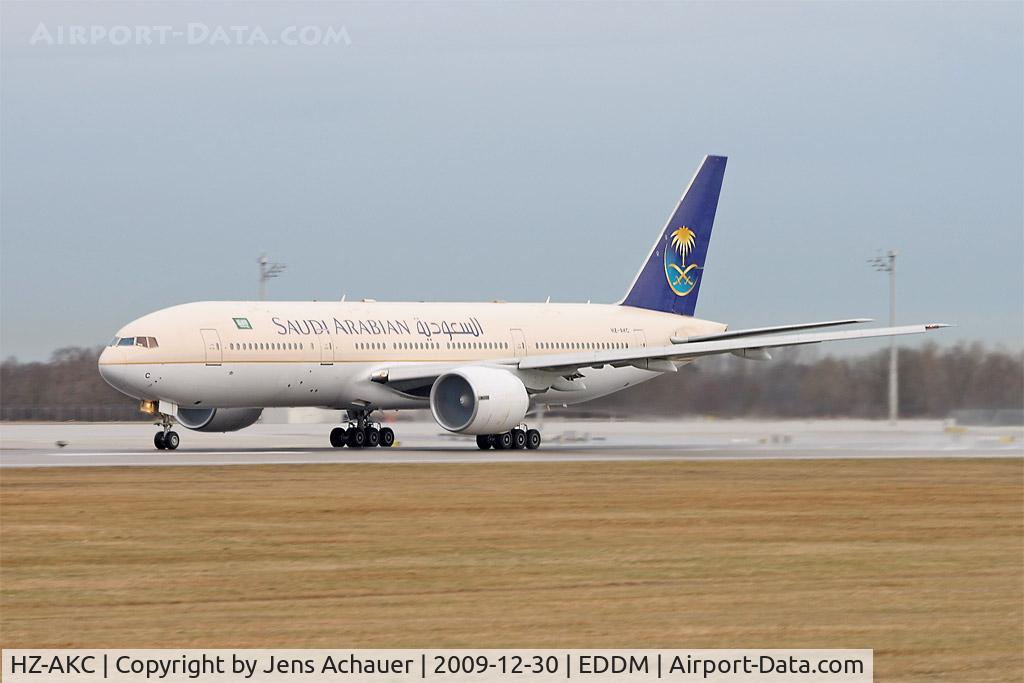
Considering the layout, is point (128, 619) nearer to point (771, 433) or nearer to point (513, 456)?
point (513, 456)

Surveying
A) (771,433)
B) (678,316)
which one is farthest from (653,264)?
(771,433)

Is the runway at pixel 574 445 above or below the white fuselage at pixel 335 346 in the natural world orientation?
below

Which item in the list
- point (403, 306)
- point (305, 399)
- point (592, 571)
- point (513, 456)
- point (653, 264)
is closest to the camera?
point (592, 571)

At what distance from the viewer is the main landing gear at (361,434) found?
40844mm

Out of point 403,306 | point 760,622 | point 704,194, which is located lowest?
point 760,622

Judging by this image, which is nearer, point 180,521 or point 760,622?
point 760,622

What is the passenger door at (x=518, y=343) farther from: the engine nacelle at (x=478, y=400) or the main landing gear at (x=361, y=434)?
the main landing gear at (x=361, y=434)

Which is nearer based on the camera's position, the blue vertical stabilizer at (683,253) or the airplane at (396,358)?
the airplane at (396,358)

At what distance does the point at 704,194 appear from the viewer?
4844 cm

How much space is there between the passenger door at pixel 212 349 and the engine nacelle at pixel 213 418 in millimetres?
3680

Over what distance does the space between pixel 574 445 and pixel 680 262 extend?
25.9ft

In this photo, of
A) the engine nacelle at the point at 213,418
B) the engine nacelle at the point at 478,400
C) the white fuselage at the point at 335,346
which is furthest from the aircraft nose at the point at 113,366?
the engine nacelle at the point at 478,400

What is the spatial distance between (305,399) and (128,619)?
26654 mm

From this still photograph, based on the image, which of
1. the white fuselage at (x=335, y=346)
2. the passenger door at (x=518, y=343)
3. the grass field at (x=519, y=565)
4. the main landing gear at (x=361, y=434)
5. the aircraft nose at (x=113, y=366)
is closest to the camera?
the grass field at (x=519, y=565)
